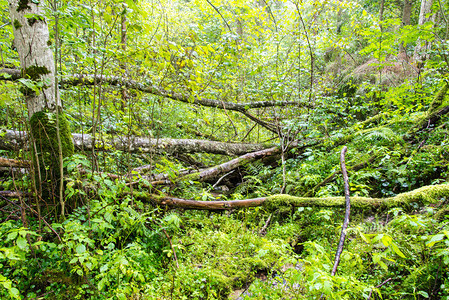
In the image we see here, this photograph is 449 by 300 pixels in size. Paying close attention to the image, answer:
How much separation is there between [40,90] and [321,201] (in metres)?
4.22

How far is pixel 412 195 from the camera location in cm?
313

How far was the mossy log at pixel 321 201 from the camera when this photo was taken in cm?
306

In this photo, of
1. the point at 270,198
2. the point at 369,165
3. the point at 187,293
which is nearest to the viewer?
the point at 187,293

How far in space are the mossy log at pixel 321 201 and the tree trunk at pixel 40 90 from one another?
1.12 m

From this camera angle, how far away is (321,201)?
3508 mm

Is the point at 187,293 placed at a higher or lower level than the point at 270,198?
lower

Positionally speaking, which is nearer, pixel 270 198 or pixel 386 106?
pixel 270 198

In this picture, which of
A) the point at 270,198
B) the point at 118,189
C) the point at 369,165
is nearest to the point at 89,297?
the point at 118,189

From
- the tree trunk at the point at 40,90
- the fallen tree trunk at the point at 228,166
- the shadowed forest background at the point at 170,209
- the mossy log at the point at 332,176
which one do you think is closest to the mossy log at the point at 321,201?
the shadowed forest background at the point at 170,209

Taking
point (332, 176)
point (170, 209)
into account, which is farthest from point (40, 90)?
point (332, 176)

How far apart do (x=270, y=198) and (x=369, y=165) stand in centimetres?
231

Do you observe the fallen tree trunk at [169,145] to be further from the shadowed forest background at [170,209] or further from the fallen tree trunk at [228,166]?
the fallen tree trunk at [228,166]

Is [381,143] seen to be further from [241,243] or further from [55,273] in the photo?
[55,273]

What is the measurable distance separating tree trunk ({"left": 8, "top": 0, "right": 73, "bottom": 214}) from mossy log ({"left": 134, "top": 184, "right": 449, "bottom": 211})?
112 centimetres
